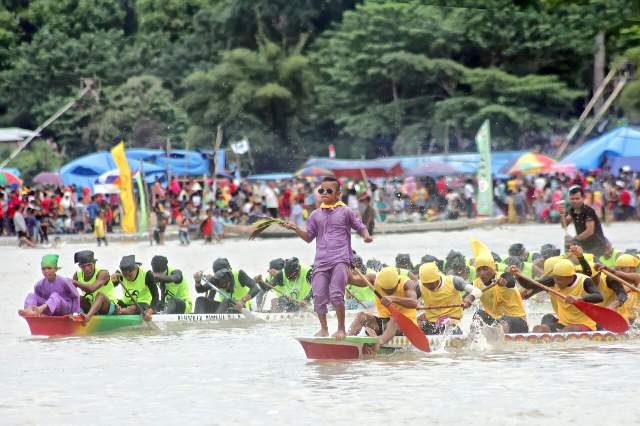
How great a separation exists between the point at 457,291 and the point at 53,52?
4314cm

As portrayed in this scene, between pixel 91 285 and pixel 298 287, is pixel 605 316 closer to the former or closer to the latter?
pixel 298 287

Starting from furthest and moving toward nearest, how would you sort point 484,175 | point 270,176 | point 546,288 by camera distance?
1. point 270,176
2. point 484,175
3. point 546,288

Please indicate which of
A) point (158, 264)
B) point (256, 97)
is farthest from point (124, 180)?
point (256, 97)

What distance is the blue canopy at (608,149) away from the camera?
37781mm

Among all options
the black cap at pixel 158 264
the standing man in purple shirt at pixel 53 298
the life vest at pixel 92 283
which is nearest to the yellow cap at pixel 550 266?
the black cap at pixel 158 264

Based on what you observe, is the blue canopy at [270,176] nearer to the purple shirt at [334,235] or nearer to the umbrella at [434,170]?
the umbrella at [434,170]

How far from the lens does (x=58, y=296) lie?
1359 cm

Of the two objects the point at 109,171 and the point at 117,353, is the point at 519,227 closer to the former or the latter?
the point at 109,171

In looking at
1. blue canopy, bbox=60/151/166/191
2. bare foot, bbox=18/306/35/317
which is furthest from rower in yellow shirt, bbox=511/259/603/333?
blue canopy, bbox=60/151/166/191

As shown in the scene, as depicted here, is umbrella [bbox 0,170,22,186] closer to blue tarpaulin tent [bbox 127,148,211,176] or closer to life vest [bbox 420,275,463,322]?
blue tarpaulin tent [bbox 127,148,211,176]

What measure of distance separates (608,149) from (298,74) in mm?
15461

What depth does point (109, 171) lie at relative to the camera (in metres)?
39.6

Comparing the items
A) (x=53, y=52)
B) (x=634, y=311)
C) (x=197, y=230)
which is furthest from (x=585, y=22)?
(x=634, y=311)

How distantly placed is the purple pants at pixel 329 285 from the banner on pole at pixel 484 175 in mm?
23569
